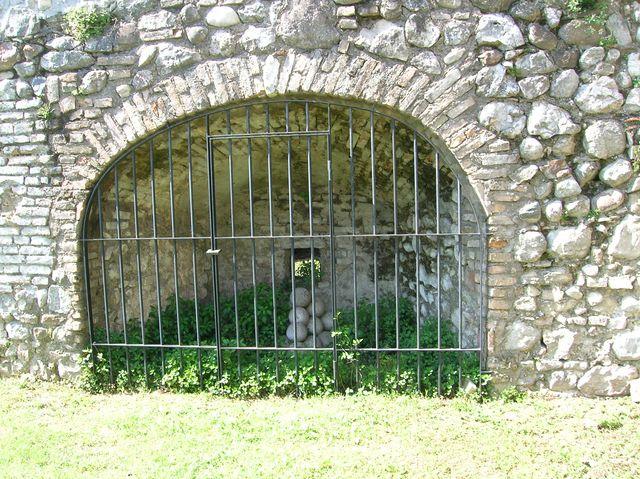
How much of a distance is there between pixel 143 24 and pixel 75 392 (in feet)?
9.76

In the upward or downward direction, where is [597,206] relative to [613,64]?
downward

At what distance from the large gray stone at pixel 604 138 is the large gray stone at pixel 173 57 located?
2.90 m

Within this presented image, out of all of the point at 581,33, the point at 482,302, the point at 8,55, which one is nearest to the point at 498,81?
the point at 581,33

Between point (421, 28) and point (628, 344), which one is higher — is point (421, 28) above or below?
above

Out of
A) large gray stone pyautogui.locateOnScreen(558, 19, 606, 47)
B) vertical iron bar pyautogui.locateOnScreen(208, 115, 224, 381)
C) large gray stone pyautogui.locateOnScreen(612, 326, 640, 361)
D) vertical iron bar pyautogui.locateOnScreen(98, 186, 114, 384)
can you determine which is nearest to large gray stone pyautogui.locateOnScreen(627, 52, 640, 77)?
large gray stone pyautogui.locateOnScreen(558, 19, 606, 47)

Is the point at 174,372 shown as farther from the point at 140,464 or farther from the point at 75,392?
the point at 140,464

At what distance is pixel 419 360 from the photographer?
3768 millimetres

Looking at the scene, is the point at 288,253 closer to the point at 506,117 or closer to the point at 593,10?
the point at 506,117

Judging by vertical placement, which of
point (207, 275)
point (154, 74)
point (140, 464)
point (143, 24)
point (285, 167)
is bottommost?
point (140, 464)

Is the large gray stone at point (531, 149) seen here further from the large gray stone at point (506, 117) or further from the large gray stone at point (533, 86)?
the large gray stone at point (533, 86)

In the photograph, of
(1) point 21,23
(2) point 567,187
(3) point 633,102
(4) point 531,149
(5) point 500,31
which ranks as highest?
(1) point 21,23

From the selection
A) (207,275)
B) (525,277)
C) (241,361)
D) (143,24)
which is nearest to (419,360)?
(525,277)

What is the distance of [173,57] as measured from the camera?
370cm

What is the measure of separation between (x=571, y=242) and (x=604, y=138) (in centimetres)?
76
